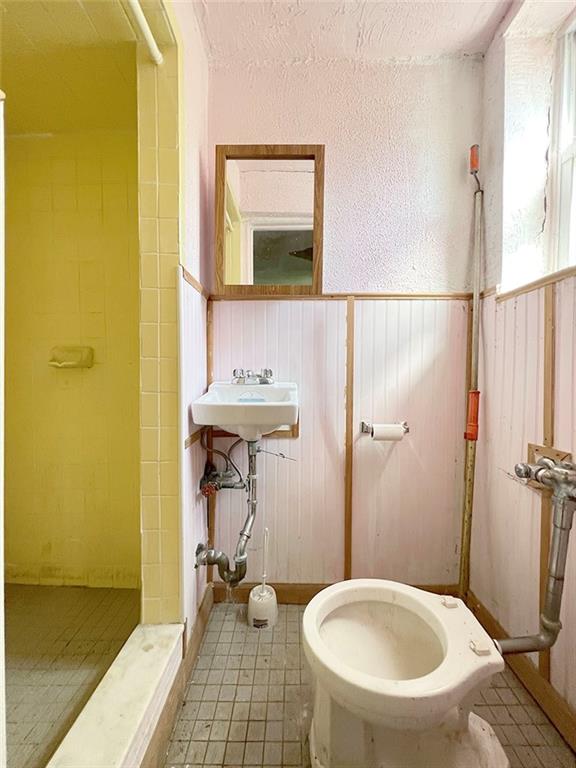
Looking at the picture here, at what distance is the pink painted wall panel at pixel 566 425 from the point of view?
→ 3.43 feet

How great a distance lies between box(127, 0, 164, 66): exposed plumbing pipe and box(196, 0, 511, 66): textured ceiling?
0.46m

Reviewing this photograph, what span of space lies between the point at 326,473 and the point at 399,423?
401mm

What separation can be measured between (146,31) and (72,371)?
51.1 inches

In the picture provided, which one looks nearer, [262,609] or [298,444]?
[262,609]

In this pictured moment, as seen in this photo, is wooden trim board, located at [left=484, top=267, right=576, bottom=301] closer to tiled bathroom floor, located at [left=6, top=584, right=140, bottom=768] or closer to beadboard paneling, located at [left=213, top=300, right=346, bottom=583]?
beadboard paneling, located at [left=213, top=300, right=346, bottom=583]

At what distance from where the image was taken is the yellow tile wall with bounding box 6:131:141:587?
63.1 inches

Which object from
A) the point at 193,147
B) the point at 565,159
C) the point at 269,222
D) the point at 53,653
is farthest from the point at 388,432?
the point at 53,653

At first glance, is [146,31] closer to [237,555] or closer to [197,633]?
[237,555]

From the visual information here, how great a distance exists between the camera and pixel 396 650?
1039mm

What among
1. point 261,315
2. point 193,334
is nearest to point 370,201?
point 261,315

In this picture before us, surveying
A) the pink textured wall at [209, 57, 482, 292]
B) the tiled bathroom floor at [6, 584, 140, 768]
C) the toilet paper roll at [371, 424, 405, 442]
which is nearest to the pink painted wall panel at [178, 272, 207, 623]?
the tiled bathroom floor at [6, 584, 140, 768]

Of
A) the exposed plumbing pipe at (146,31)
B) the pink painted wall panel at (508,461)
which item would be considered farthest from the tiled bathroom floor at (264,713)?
the exposed plumbing pipe at (146,31)

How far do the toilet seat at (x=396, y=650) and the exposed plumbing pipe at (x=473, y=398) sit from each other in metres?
0.59

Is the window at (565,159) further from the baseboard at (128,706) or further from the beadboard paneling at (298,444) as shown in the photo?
the baseboard at (128,706)
